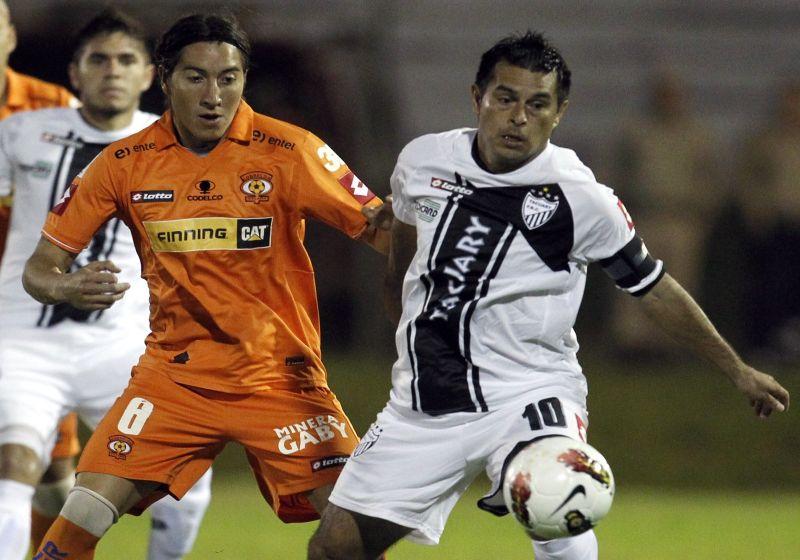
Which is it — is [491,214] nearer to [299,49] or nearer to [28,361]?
[28,361]

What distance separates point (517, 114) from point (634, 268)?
0.64 metres

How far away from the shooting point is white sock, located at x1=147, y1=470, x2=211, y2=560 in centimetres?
645

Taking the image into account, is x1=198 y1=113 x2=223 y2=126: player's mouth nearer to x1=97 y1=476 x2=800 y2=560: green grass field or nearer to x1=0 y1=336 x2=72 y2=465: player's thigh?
x1=0 y1=336 x2=72 y2=465: player's thigh

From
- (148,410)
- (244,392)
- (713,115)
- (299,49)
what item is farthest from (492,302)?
Result: (713,115)

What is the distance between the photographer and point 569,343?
5.12m

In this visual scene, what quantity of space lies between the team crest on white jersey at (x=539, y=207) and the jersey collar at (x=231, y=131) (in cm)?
110

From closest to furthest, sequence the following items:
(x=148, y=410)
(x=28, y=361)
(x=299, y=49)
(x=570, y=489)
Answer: (x=570, y=489) < (x=148, y=410) < (x=28, y=361) < (x=299, y=49)

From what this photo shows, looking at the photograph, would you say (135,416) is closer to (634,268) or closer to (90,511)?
(90,511)

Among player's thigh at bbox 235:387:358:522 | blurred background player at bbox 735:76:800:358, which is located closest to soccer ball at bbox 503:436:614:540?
player's thigh at bbox 235:387:358:522

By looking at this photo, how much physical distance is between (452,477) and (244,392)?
2.78 feet

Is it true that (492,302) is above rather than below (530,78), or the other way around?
below

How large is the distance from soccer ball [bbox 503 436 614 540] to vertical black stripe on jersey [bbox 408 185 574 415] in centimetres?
35

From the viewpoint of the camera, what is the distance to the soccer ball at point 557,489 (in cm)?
462

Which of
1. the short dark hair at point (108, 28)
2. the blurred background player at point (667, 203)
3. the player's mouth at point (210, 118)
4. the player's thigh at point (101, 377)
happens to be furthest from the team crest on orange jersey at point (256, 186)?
the blurred background player at point (667, 203)
